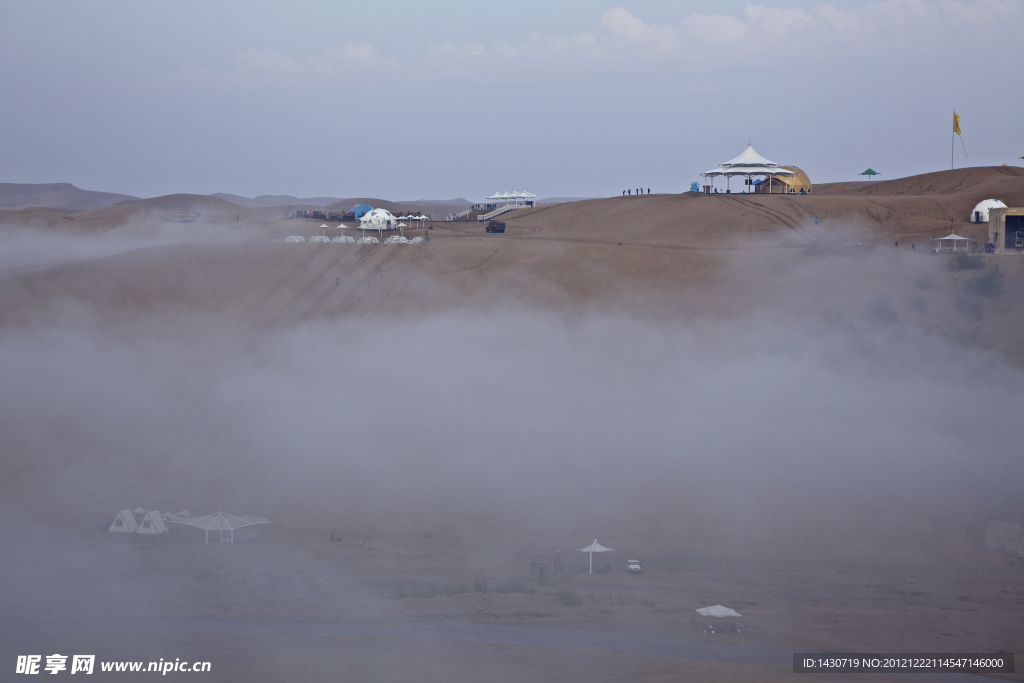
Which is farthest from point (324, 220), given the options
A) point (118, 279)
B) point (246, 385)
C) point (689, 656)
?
point (689, 656)

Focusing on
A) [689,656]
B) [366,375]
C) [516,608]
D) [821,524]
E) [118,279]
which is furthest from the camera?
[118,279]

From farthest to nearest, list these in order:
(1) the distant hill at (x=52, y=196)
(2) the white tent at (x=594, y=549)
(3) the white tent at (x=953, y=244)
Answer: (1) the distant hill at (x=52, y=196), (3) the white tent at (x=953, y=244), (2) the white tent at (x=594, y=549)

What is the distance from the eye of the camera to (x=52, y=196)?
115688 millimetres

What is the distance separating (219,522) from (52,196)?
11034cm

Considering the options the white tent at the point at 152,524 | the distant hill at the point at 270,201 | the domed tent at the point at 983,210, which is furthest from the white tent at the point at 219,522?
the distant hill at the point at 270,201

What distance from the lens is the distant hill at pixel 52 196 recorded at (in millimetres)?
109062

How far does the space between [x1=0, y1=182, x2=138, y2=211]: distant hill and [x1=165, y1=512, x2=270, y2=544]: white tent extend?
95.3 metres

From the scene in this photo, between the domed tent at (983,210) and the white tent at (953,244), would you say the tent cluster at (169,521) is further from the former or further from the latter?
the domed tent at (983,210)

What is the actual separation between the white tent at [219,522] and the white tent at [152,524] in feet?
1.31

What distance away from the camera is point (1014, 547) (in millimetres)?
21922

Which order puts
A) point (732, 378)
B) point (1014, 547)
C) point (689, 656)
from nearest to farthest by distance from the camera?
point (689, 656), point (1014, 547), point (732, 378)

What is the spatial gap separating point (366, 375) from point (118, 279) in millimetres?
13650

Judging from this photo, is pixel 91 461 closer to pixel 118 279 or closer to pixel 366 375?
pixel 366 375

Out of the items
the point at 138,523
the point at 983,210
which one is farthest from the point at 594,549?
the point at 983,210
